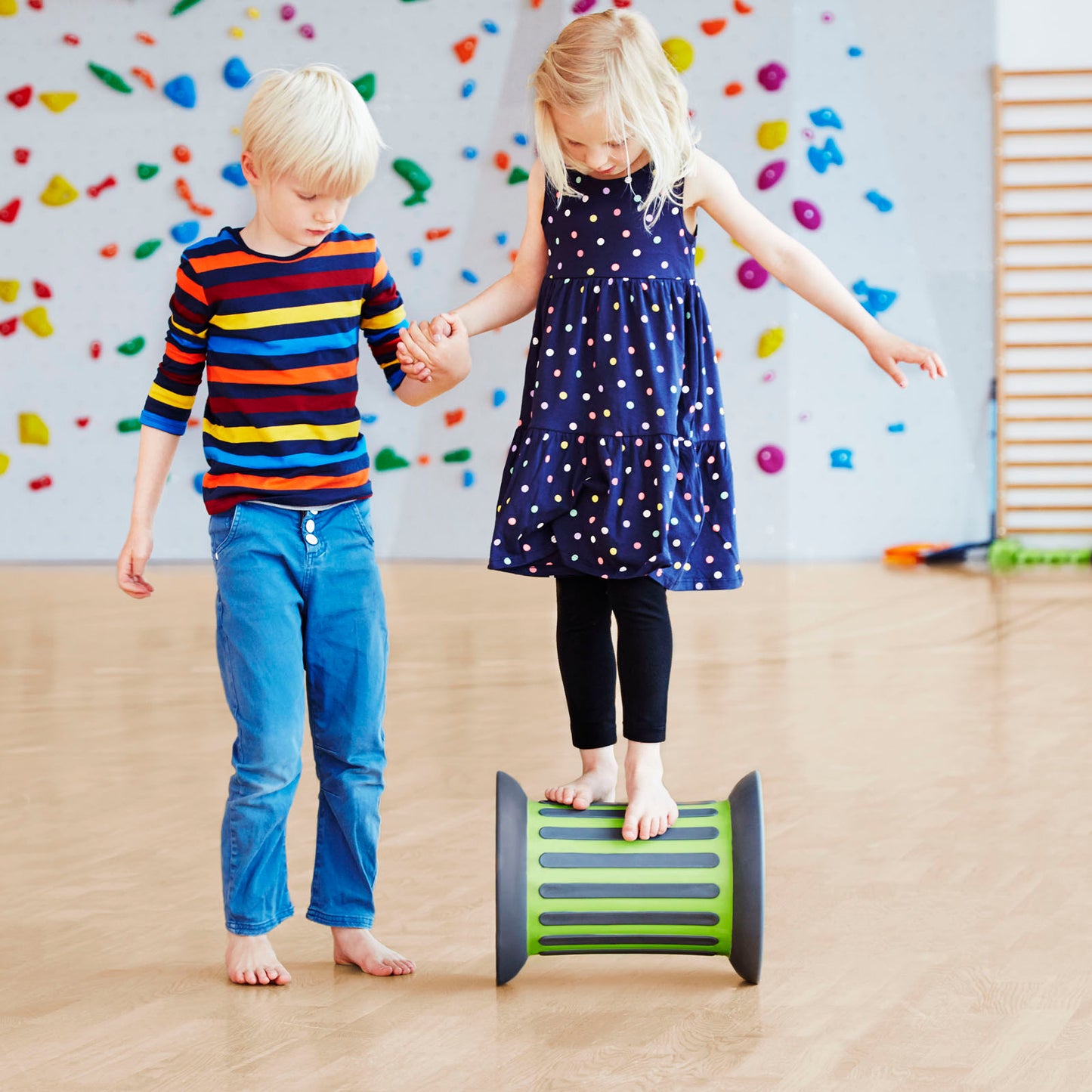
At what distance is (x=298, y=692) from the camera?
1.50 m

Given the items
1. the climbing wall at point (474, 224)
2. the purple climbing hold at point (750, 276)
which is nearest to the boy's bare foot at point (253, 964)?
the climbing wall at point (474, 224)

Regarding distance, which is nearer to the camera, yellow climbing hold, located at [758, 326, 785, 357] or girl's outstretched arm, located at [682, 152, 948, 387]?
girl's outstretched arm, located at [682, 152, 948, 387]

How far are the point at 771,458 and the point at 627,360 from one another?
15.3 feet

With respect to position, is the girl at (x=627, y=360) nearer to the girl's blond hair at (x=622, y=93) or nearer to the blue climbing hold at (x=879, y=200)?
the girl's blond hair at (x=622, y=93)

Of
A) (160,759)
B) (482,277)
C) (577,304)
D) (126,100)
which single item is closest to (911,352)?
(577,304)

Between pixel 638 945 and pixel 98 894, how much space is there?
670 mm

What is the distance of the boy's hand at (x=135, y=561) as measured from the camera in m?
1.49

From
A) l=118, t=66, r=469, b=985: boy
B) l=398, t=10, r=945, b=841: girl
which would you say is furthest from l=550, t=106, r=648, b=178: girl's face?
l=118, t=66, r=469, b=985: boy

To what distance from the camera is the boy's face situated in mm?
1437

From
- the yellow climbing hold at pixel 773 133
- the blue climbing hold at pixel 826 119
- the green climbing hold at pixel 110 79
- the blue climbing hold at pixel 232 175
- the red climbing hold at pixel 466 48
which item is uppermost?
the red climbing hold at pixel 466 48

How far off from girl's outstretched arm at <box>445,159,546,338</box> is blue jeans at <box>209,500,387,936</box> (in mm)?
281

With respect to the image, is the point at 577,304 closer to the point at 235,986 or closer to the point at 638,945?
the point at 638,945

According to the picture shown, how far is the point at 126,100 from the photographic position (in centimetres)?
635

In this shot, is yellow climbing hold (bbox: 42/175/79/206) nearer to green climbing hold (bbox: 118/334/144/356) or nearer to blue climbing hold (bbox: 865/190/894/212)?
green climbing hold (bbox: 118/334/144/356)
